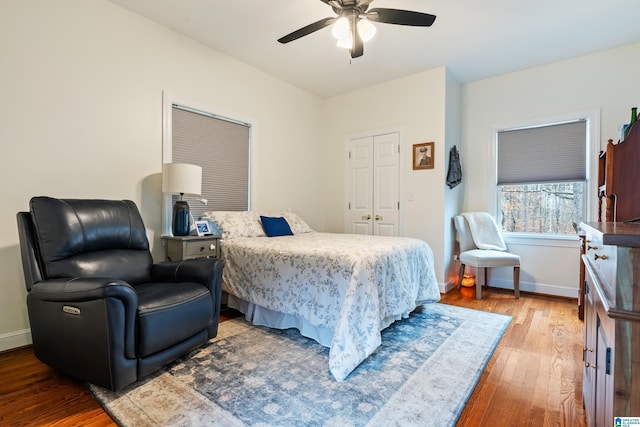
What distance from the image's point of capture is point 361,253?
7.13 feet

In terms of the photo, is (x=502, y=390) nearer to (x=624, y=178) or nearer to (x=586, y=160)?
(x=624, y=178)

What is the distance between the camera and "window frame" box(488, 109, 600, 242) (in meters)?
3.44

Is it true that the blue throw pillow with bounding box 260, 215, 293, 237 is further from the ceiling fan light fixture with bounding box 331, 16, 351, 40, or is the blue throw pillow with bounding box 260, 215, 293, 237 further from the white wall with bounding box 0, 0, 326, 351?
the ceiling fan light fixture with bounding box 331, 16, 351, 40

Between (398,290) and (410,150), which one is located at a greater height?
(410,150)

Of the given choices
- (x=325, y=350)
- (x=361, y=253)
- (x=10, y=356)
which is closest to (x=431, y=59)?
(x=361, y=253)

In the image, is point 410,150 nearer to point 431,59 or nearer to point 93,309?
point 431,59

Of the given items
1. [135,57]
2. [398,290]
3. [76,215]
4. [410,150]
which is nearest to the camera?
[76,215]

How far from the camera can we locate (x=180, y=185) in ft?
9.14

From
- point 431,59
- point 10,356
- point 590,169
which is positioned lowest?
point 10,356

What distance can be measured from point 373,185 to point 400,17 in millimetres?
2510

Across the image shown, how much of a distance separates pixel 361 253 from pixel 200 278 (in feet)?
3.83

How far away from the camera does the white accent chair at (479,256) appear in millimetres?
3502

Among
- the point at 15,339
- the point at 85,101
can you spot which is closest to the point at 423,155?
the point at 85,101

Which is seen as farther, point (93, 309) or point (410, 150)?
point (410, 150)
